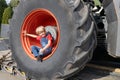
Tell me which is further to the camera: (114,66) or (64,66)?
(114,66)

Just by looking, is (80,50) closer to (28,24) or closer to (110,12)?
(110,12)

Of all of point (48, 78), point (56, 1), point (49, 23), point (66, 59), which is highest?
point (56, 1)

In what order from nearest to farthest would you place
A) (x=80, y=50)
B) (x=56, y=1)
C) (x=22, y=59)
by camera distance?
(x=80, y=50)
(x=56, y=1)
(x=22, y=59)

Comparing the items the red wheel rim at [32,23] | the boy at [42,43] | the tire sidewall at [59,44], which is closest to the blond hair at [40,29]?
the boy at [42,43]

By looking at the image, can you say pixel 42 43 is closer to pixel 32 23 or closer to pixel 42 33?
pixel 42 33

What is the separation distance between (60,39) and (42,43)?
1.57ft

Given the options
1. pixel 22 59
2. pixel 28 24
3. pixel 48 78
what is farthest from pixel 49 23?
pixel 48 78

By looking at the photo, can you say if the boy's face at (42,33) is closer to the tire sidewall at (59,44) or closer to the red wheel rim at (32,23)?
the red wheel rim at (32,23)

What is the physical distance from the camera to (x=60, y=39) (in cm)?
356

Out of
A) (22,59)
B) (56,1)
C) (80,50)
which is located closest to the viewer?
(80,50)

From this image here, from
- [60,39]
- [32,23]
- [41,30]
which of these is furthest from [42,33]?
[60,39]

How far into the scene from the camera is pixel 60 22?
11.7 ft

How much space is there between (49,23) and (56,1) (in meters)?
0.63

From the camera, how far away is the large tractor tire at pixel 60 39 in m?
3.40
